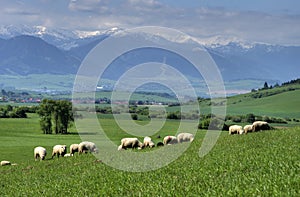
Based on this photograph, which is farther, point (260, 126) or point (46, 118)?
point (46, 118)

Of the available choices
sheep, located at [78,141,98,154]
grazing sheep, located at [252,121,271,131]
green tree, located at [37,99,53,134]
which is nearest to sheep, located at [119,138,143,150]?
sheep, located at [78,141,98,154]

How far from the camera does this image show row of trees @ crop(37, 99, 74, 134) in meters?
113

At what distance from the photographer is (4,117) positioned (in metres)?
145

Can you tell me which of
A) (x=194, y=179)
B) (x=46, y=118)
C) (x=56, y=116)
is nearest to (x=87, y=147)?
(x=194, y=179)

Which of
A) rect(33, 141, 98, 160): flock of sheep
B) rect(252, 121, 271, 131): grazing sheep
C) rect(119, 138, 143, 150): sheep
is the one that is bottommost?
rect(33, 141, 98, 160): flock of sheep

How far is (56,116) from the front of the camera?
112688mm

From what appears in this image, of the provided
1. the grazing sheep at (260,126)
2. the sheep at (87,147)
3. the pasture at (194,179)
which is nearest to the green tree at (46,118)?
the sheep at (87,147)

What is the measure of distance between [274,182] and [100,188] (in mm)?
9243

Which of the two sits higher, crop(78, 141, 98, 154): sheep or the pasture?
the pasture

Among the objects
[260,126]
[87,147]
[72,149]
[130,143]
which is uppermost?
[260,126]

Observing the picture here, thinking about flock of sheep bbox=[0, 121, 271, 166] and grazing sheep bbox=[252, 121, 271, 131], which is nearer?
grazing sheep bbox=[252, 121, 271, 131]

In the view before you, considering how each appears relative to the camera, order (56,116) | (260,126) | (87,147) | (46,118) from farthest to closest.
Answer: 1. (46,118)
2. (56,116)
3. (87,147)
4. (260,126)

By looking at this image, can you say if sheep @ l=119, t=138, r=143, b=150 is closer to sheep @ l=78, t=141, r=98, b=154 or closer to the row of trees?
sheep @ l=78, t=141, r=98, b=154

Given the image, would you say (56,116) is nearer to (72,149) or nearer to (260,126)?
(72,149)
